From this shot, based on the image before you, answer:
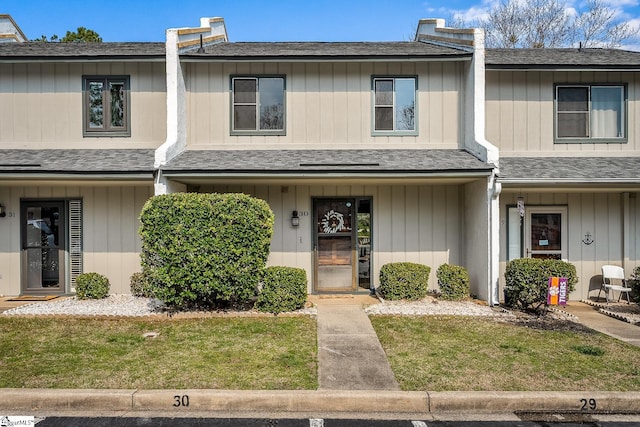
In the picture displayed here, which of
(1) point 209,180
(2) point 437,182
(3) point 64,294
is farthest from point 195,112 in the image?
(2) point 437,182

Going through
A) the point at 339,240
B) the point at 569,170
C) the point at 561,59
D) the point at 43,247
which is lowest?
the point at 43,247

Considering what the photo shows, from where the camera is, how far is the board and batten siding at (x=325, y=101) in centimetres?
989

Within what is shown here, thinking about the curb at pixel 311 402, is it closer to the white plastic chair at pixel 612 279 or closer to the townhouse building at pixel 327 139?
the townhouse building at pixel 327 139

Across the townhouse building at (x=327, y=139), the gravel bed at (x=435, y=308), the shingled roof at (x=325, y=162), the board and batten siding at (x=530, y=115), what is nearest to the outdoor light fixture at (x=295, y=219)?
the townhouse building at (x=327, y=139)

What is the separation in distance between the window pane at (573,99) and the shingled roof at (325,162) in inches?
115

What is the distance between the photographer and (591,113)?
986 cm

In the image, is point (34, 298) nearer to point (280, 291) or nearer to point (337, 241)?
point (280, 291)

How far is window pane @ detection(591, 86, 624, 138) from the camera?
9867mm

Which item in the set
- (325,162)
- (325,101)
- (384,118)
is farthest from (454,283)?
A: (325,101)

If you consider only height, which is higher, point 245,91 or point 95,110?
point 245,91

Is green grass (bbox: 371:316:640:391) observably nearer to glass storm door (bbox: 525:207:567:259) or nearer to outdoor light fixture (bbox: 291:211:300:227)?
glass storm door (bbox: 525:207:567:259)

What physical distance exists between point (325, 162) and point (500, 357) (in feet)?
16.6

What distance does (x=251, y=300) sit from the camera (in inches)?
338
